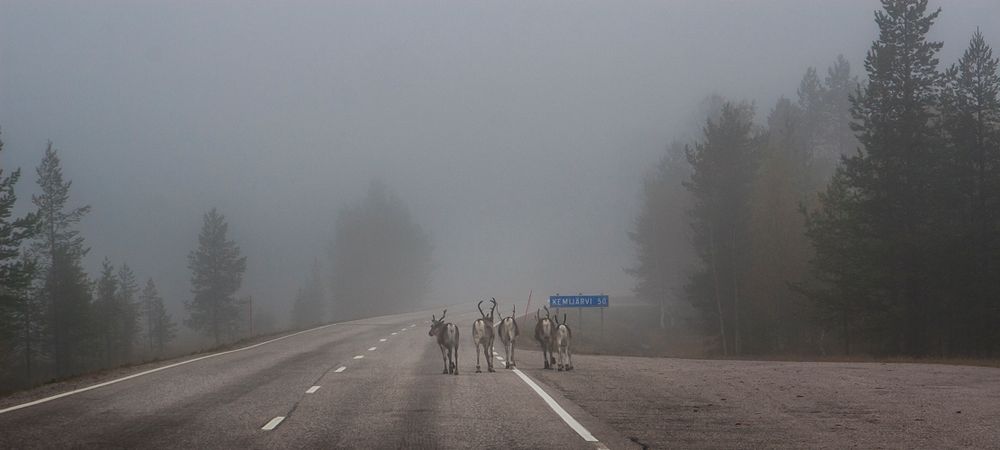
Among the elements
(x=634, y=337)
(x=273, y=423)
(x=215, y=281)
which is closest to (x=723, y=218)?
(x=634, y=337)

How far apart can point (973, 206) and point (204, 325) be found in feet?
244

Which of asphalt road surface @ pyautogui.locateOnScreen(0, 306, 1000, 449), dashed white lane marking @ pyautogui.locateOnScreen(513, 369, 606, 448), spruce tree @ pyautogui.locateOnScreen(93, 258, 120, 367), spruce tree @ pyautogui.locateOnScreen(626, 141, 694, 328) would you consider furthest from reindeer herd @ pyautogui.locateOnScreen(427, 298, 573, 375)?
spruce tree @ pyautogui.locateOnScreen(93, 258, 120, 367)

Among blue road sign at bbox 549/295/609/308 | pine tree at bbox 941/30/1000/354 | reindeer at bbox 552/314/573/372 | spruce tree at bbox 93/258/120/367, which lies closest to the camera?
reindeer at bbox 552/314/573/372

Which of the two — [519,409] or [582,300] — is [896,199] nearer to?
[582,300]

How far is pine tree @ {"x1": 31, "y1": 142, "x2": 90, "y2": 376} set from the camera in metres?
60.8

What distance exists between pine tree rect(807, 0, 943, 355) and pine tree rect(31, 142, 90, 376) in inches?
2037

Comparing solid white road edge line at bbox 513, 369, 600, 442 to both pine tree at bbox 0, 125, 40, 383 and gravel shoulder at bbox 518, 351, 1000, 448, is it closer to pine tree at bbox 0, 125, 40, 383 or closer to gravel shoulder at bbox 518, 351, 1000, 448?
gravel shoulder at bbox 518, 351, 1000, 448

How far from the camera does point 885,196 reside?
121ft

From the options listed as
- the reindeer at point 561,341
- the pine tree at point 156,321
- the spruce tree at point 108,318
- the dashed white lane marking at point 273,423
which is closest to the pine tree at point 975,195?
the reindeer at point 561,341

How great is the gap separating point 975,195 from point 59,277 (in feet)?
194

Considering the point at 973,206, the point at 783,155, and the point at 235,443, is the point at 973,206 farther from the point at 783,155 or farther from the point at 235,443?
the point at 235,443

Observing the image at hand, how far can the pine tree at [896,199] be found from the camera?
3569 centimetres

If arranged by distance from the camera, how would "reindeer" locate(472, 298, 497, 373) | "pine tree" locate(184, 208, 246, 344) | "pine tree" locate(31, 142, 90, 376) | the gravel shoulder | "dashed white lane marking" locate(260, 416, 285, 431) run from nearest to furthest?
the gravel shoulder
"dashed white lane marking" locate(260, 416, 285, 431)
"reindeer" locate(472, 298, 497, 373)
"pine tree" locate(31, 142, 90, 376)
"pine tree" locate(184, 208, 246, 344)

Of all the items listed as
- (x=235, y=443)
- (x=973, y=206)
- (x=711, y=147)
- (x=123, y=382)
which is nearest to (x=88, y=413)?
(x=235, y=443)
